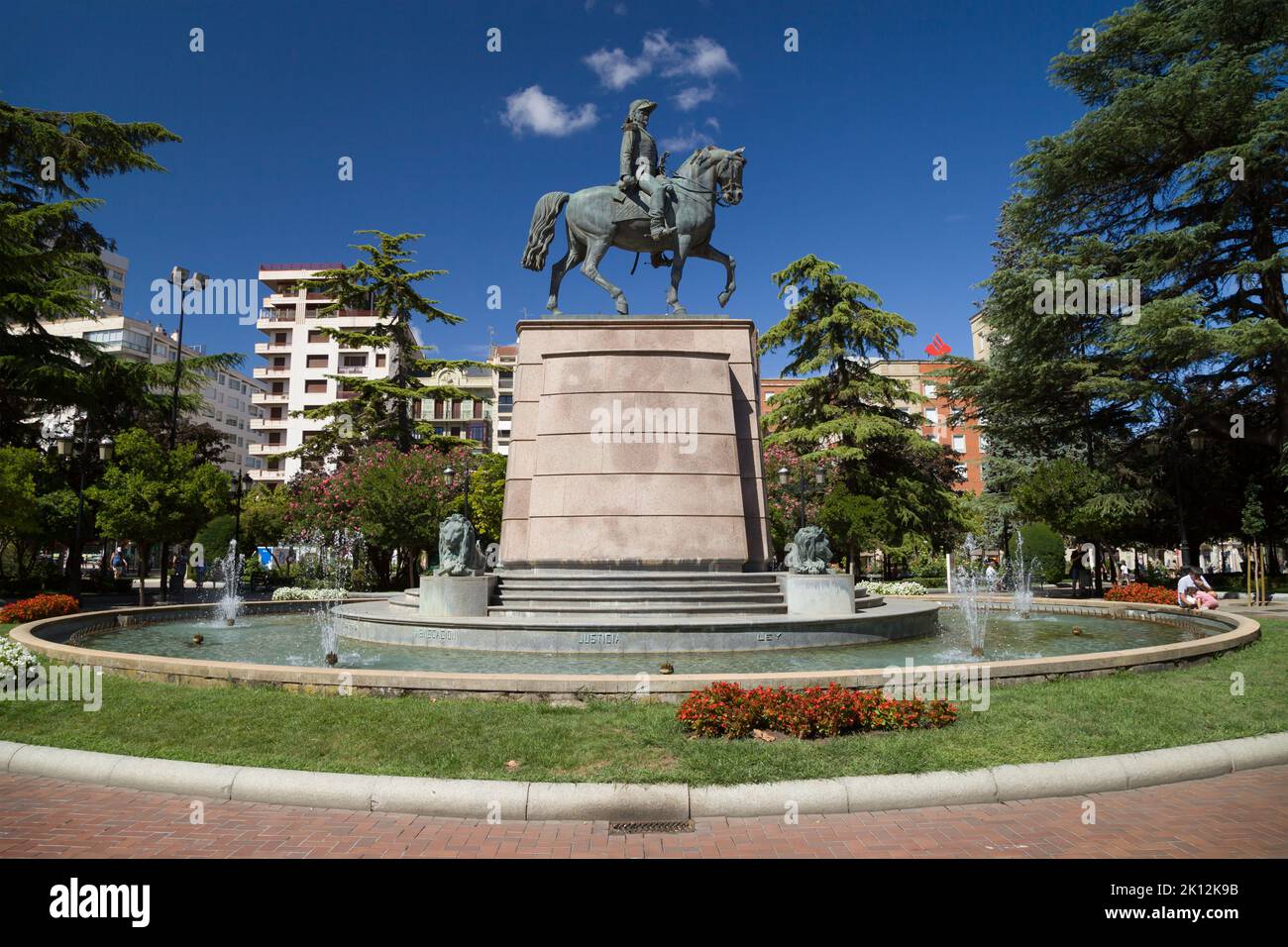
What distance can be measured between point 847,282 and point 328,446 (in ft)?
97.4

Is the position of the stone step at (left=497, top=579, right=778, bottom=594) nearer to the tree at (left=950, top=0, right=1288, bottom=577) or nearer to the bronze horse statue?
the bronze horse statue

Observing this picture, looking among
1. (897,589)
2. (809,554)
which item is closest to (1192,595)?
(809,554)

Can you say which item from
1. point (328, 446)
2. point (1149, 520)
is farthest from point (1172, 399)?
point (328, 446)

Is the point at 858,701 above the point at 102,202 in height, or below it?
below

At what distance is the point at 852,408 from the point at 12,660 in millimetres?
35898

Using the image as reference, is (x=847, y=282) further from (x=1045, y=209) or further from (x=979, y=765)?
(x=979, y=765)

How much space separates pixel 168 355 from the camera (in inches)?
3391

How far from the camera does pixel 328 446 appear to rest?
4306 cm

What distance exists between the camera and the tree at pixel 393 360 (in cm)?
4112

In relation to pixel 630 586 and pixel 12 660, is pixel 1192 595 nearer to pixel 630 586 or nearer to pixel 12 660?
pixel 630 586

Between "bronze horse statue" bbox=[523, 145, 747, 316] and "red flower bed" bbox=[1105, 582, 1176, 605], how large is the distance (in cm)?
1356

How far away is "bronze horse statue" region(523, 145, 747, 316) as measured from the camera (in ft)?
59.9

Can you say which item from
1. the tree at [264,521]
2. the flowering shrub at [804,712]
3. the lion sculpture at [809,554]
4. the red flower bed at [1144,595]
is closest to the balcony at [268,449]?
the tree at [264,521]

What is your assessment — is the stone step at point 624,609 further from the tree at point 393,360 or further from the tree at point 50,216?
the tree at point 393,360
